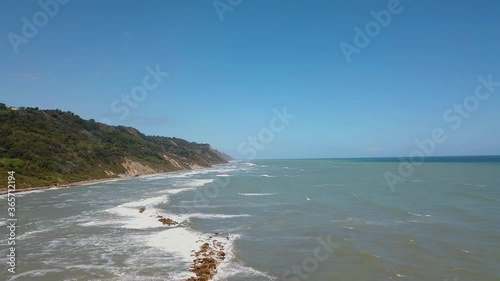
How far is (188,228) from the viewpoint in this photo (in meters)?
31.9

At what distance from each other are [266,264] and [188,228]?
12029mm

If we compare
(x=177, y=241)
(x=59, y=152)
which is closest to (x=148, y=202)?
(x=177, y=241)

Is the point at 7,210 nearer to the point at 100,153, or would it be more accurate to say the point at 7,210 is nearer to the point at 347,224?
the point at 347,224

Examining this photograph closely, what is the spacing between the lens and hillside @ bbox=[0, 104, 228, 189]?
7075 centimetres

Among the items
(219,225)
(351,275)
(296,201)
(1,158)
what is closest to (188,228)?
(219,225)

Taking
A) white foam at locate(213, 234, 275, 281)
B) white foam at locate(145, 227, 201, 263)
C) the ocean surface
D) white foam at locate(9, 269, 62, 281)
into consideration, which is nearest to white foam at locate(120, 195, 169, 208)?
the ocean surface

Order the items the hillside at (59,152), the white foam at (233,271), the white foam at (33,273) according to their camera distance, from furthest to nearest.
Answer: the hillside at (59,152)
the white foam at (33,273)
the white foam at (233,271)

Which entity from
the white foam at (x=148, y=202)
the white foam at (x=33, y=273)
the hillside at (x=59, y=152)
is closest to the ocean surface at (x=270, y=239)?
the white foam at (x=33, y=273)

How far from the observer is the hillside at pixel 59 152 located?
7075 cm

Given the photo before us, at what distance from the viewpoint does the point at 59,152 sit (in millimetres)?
84812

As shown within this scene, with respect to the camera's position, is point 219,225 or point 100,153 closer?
point 219,225

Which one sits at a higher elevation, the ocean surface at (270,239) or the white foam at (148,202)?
the white foam at (148,202)

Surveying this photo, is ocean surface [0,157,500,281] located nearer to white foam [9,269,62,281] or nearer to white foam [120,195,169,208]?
white foam [9,269,62,281]

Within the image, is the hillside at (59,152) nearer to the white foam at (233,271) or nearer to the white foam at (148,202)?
the white foam at (148,202)
